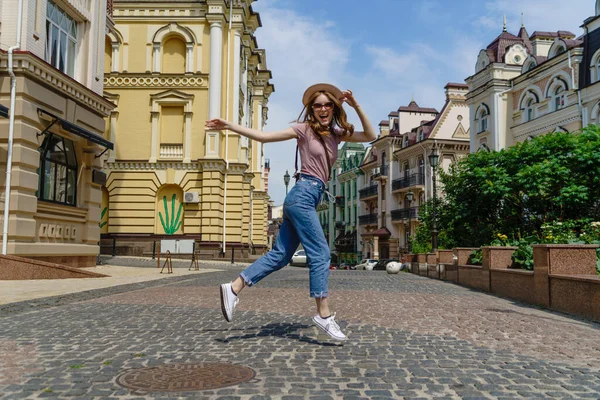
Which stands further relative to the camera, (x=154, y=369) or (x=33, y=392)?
(x=154, y=369)

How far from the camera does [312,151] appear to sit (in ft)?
16.7

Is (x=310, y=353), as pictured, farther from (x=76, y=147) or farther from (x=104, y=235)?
(x=104, y=235)

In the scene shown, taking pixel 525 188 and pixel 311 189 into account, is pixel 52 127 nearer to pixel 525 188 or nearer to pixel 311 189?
pixel 311 189

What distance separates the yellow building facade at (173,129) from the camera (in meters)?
29.3

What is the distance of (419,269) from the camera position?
22906 millimetres

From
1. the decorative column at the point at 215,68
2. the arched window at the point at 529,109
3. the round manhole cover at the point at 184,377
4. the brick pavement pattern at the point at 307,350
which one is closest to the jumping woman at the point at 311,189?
the brick pavement pattern at the point at 307,350

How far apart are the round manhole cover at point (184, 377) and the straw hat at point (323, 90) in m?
2.42

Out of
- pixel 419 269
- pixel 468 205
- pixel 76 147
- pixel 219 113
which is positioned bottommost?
pixel 419 269

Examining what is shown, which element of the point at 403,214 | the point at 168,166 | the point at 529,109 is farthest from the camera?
the point at 403,214

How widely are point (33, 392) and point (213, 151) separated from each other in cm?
2644

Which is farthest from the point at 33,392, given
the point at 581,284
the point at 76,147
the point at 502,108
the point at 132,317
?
the point at 502,108

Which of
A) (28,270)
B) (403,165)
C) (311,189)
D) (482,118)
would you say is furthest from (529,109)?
(311,189)

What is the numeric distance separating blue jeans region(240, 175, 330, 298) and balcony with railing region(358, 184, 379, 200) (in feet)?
181

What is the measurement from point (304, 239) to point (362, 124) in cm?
118
